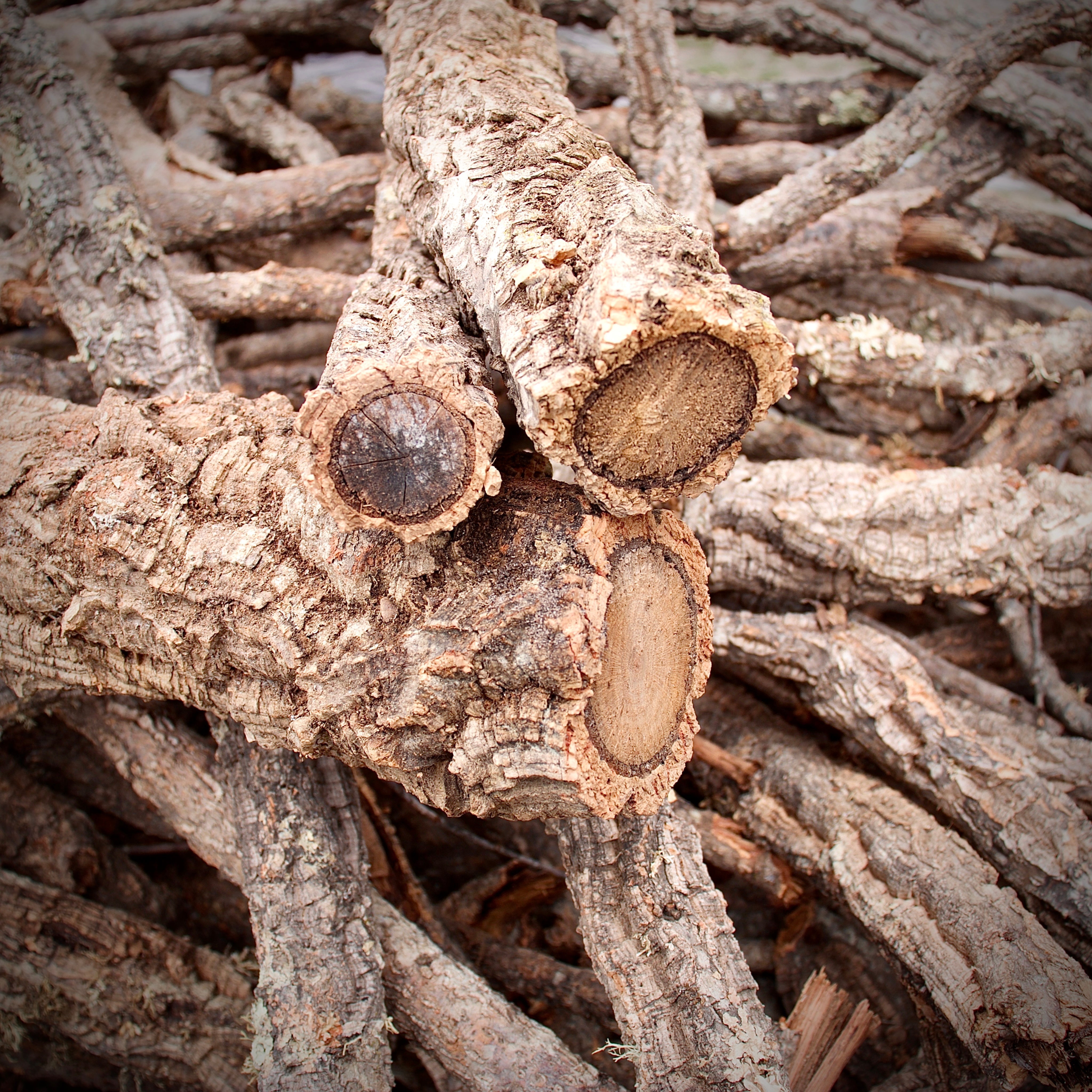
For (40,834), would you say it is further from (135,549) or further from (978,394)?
(978,394)

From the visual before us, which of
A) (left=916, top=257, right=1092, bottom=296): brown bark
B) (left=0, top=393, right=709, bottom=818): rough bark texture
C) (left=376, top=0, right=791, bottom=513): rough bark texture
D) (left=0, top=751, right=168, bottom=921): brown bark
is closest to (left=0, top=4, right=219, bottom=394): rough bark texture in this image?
(left=0, top=393, right=709, bottom=818): rough bark texture

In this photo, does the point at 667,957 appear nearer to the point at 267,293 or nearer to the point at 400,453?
the point at 400,453

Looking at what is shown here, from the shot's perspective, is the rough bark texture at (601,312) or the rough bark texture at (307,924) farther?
the rough bark texture at (307,924)

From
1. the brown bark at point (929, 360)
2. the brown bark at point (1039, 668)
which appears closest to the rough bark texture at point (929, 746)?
the brown bark at point (1039, 668)

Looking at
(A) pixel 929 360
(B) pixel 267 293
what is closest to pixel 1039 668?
(A) pixel 929 360

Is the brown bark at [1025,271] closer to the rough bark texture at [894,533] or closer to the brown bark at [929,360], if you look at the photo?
the brown bark at [929,360]

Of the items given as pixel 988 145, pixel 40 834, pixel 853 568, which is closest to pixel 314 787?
pixel 40 834
